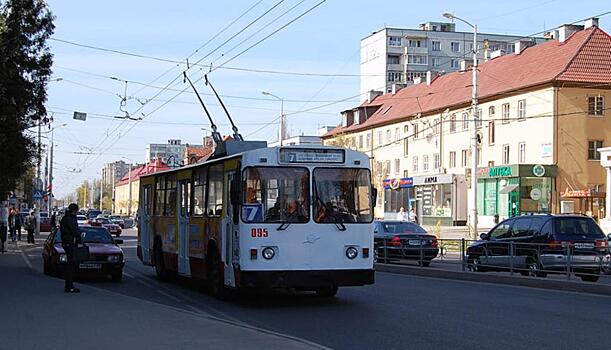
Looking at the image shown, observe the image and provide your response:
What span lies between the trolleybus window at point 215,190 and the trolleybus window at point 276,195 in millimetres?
1537

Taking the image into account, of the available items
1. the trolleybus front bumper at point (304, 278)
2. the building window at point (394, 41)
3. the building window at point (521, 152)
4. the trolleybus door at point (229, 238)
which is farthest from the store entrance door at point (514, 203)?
the building window at point (394, 41)

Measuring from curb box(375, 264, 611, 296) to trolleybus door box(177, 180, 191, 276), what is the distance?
7.43 metres

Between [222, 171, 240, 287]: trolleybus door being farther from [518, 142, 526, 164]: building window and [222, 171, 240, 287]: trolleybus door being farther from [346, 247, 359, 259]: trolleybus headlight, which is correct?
[518, 142, 526, 164]: building window

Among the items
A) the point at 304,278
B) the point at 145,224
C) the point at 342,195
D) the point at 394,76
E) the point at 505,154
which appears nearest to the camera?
the point at 304,278

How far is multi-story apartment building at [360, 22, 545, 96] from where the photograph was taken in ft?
380

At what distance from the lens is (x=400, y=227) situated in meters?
30.4

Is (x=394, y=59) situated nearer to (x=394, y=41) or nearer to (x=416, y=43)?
(x=394, y=41)

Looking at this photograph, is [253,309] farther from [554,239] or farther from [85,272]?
[554,239]

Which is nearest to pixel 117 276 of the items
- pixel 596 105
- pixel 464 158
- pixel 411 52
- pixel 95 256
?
pixel 95 256

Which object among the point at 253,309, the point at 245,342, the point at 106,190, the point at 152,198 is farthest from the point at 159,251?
the point at 106,190

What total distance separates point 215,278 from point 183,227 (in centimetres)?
289

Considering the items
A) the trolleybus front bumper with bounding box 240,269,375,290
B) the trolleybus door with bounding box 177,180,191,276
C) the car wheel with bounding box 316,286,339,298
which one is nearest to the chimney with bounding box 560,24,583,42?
the trolleybus door with bounding box 177,180,191,276

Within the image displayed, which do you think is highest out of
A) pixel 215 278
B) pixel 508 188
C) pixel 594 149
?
pixel 594 149

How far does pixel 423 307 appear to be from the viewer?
15852 millimetres
